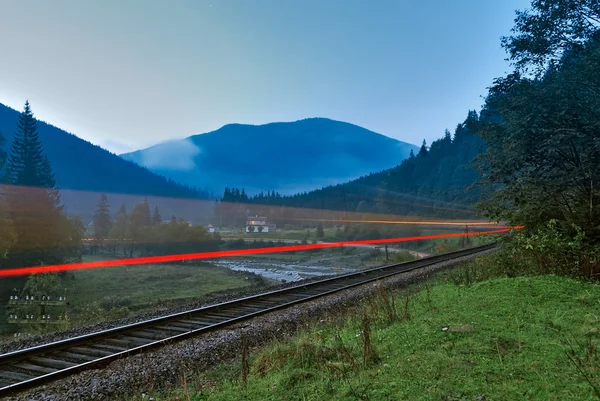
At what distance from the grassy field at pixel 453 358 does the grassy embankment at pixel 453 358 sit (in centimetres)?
1

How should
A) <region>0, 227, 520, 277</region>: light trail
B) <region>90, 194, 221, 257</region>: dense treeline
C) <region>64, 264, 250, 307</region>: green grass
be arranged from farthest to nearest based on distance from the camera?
<region>90, 194, 221, 257</region>: dense treeline, <region>0, 227, 520, 277</region>: light trail, <region>64, 264, 250, 307</region>: green grass

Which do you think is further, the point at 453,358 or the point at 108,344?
the point at 108,344

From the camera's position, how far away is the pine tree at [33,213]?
45.7 m

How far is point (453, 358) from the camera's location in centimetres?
505

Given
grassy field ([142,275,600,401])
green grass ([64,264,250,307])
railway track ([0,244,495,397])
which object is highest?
grassy field ([142,275,600,401])

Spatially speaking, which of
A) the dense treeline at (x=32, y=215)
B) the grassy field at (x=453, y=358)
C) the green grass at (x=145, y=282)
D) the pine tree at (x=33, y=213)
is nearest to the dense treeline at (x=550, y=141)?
the grassy field at (x=453, y=358)

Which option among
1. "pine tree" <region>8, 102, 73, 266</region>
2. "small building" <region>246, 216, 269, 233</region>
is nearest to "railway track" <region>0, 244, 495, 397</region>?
"pine tree" <region>8, 102, 73, 266</region>

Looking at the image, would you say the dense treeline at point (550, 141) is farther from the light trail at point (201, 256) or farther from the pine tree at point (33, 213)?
the pine tree at point (33, 213)

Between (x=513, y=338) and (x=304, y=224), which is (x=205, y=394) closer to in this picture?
(x=513, y=338)

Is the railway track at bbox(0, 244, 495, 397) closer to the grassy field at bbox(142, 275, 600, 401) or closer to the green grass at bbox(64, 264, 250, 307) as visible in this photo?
the grassy field at bbox(142, 275, 600, 401)

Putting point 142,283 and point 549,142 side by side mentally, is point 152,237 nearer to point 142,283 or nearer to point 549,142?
point 142,283

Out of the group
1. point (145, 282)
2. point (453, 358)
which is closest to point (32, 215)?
point (145, 282)

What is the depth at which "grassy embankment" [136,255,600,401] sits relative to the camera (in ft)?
13.9

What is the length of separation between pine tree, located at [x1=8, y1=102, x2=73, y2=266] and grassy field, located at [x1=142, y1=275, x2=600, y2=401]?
44.5m
